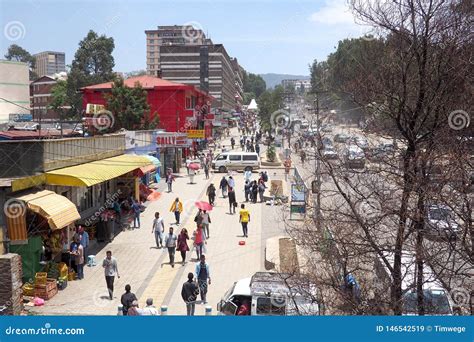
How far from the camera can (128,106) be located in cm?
4184

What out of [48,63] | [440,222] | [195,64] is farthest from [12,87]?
[48,63]

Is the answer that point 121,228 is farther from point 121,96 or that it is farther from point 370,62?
point 121,96

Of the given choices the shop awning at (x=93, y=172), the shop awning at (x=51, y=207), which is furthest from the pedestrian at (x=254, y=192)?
the shop awning at (x=51, y=207)

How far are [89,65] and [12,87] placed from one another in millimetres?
23491

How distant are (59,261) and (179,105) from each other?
110ft

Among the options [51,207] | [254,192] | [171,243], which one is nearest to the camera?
[51,207]

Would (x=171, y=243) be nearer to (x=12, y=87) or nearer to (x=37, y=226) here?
(x=37, y=226)

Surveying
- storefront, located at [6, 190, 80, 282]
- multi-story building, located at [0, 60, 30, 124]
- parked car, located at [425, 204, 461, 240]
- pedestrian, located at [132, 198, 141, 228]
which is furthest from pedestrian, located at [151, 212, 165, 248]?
multi-story building, located at [0, 60, 30, 124]

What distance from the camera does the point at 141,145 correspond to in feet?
102

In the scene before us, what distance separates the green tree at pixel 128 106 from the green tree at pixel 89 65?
2976cm

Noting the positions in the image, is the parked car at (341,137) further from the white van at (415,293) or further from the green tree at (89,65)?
the green tree at (89,65)

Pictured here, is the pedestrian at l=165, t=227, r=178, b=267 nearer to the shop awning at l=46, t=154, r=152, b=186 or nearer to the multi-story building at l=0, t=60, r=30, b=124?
the shop awning at l=46, t=154, r=152, b=186

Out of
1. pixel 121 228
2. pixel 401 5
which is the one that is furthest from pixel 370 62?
pixel 121 228

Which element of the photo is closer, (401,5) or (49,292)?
(401,5)
